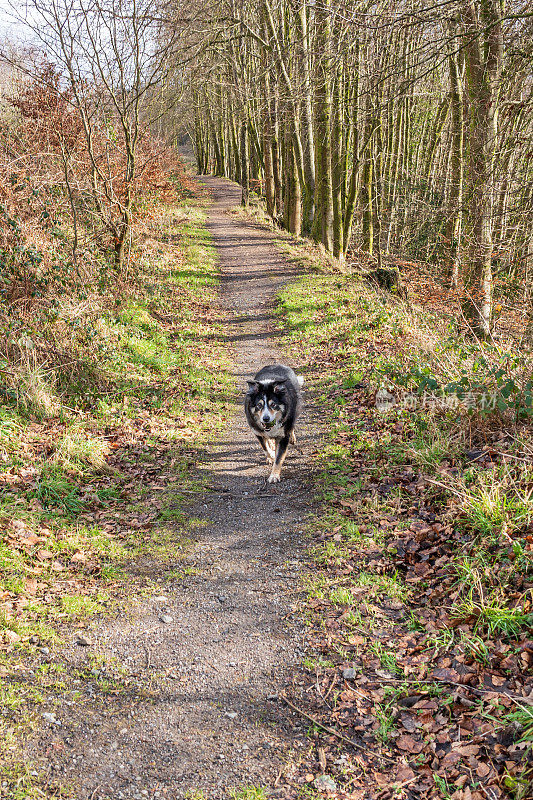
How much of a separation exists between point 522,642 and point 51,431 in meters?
6.10

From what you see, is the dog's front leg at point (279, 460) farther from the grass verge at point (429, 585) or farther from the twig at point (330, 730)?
the twig at point (330, 730)

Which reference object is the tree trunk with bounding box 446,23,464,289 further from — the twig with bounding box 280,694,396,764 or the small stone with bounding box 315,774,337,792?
the small stone with bounding box 315,774,337,792

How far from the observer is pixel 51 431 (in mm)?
7277

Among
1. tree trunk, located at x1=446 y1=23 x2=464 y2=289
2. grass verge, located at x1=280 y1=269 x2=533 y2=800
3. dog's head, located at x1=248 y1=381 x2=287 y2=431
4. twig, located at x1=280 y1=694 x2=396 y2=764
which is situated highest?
tree trunk, located at x1=446 y1=23 x2=464 y2=289

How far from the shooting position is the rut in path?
3.25 meters

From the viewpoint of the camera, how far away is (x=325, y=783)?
3135 millimetres

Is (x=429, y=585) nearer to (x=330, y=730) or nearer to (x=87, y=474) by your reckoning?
(x=330, y=730)

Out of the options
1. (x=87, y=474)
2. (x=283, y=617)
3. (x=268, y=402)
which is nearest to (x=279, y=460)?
(x=268, y=402)

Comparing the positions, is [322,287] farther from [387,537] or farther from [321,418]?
[387,537]

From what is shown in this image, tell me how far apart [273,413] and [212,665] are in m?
3.25

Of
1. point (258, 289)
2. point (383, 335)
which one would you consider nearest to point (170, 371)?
point (383, 335)

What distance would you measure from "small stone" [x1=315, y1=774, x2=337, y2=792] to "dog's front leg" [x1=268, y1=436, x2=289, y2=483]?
3.92m

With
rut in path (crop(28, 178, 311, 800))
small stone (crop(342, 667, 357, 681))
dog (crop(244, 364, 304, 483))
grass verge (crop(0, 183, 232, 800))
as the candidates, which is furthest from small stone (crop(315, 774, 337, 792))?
dog (crop(244, 364, 304, 483))

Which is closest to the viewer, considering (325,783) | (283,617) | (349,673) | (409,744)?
(325,783)
